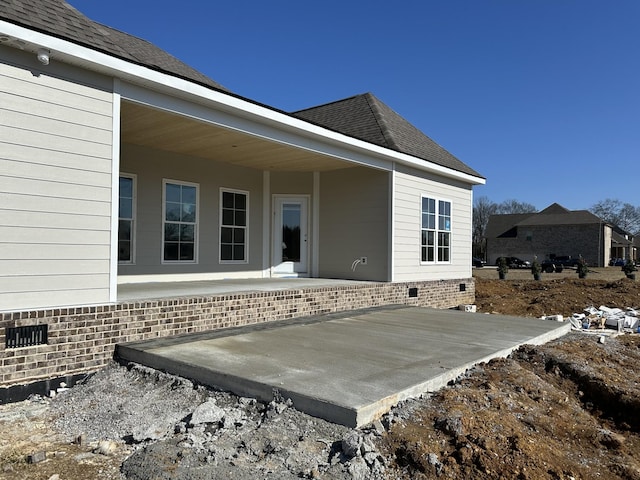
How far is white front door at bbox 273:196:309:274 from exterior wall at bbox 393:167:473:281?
220 cm

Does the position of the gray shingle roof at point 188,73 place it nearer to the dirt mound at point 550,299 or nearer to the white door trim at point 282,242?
the white door trim at point 282,242

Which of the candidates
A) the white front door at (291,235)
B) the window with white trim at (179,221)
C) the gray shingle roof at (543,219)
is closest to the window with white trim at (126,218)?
the window with white trim at (179,221)

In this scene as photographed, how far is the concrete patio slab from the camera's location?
3.44m

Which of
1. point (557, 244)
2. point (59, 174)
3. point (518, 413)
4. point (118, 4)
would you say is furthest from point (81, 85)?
point (557, 244)

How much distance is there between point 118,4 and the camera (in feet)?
30.5

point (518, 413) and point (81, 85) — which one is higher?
point (81, 85)

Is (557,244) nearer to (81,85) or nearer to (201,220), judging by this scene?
(201,220)

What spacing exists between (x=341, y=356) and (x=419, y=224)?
6237mm

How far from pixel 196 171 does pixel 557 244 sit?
158ft

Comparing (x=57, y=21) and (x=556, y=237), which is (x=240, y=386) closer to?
(x=57, y=21)

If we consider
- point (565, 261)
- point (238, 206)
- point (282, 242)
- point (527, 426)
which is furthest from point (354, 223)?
point (565, 261)

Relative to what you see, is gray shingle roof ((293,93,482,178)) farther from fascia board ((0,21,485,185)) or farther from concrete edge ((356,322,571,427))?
concrete edge ((356,322,571,427))

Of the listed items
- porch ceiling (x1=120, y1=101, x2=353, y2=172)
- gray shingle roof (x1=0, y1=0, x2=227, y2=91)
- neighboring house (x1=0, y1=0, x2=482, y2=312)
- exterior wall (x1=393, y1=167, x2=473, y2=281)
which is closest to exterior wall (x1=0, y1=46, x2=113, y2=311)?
neighboring house (x1=0, y1=0, x2=482, y2=312)

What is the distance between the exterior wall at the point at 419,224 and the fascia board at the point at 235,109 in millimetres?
418
